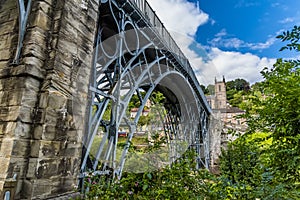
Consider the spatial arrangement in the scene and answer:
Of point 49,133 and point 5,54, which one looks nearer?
point 49,133

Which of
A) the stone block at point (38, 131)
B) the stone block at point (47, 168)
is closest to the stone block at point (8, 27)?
the stone block at point (38, 131)

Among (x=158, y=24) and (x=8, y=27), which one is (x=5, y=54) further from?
(x=158, y=24)

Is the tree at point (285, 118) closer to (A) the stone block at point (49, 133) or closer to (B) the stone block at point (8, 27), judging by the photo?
(A) the stone block at point (49, 133)

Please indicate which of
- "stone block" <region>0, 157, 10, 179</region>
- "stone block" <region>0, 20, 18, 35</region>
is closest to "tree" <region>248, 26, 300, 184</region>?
"stone block" <region>0, 157, 10, 179</region>

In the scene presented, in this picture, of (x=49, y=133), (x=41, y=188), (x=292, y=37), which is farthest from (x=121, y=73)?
(x=292, y=37)

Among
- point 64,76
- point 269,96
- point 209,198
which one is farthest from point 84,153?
→ point 269,96

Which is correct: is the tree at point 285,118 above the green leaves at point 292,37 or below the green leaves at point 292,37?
below

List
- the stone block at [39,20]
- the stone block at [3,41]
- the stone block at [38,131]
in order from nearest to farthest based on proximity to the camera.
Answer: the stone block at [38,131] < the stone block at [39,20] < the stone block at [3,41]

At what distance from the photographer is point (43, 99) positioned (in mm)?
2174

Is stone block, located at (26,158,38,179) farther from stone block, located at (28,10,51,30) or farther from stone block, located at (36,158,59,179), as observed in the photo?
stone block, located at (28,10,51,30)

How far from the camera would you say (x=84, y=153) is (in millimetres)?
3439

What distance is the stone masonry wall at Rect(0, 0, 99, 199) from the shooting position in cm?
199

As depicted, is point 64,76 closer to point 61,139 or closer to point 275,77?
point 61,139

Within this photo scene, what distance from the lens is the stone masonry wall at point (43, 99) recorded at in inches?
78.2
